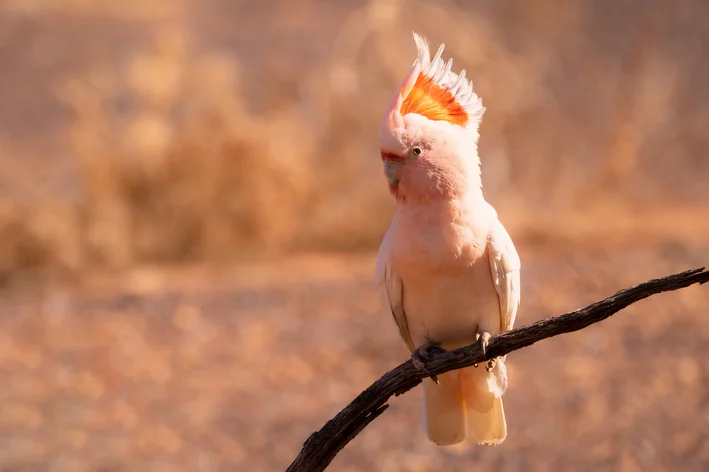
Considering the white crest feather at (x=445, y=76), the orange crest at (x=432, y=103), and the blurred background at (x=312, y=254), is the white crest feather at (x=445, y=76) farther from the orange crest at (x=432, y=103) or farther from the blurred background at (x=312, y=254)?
the blurred background at (x=312, y=254)

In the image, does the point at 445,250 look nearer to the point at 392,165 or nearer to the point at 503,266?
the point at 503,266

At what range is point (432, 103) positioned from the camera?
121 inches

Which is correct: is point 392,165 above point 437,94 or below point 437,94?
below

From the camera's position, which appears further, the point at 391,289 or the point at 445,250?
the point at 391,289

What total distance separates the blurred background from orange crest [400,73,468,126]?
138 inches

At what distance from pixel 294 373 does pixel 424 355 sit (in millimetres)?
4555

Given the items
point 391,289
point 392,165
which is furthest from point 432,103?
point 391,289

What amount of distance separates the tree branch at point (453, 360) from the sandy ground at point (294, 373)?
2918 mm

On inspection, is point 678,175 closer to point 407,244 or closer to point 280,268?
point 280,268

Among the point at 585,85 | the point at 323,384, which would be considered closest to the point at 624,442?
the point at 323,384

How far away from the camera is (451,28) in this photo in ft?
33.9

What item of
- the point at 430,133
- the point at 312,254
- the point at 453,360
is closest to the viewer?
the point at 430,133

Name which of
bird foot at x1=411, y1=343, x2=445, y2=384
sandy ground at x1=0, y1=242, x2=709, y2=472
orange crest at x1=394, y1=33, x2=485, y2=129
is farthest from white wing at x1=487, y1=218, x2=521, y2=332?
sandy ground at x1=0, y1=242, x2=709, y2=472

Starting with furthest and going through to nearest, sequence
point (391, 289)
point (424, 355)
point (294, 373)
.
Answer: point (294, 373)
point (391, 289)
point (424, 355)
